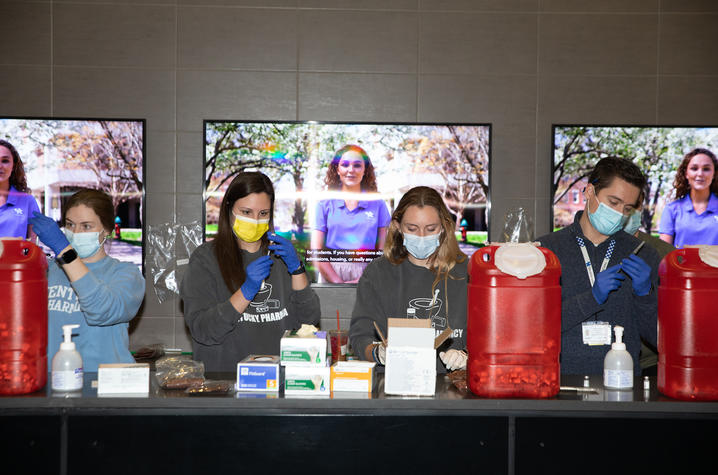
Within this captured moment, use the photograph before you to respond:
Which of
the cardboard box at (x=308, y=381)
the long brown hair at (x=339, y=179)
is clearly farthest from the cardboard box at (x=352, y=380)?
the long brown hair at (x=339, y=179)

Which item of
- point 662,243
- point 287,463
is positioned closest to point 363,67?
point 662,243

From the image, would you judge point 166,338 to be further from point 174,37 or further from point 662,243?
point 662,243

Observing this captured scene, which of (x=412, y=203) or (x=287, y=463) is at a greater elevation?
(x=412, y=203)

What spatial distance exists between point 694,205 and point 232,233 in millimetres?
3088

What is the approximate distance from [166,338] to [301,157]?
1464 millimetres

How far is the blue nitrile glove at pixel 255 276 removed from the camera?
7.03 feet

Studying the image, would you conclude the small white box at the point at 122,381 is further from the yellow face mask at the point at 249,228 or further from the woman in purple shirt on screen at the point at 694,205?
the woman in purple shirt on screen at the point at 694,205

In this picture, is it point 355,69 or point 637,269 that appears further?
point 355,69

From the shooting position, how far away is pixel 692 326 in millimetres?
1696

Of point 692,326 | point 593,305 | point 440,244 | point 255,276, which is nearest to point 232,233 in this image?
point 255,276

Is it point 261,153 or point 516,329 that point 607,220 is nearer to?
point 516,329

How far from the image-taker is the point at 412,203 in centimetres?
232

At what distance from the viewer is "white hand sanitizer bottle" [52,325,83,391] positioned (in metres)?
1.65

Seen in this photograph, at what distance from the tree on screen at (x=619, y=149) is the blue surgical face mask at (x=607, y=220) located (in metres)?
1.84
